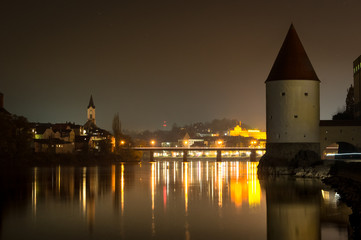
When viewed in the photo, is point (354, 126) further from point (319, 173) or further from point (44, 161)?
point (44, 161)

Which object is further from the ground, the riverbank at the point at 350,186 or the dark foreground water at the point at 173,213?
the riverbank at the point at 350,186

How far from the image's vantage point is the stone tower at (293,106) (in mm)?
43125

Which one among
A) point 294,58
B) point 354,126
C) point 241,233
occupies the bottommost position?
point 241,233

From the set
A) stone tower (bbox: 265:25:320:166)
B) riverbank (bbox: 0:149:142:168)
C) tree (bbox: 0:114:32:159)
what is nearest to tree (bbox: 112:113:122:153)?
riverbank (bbox: 0:149:142:168)

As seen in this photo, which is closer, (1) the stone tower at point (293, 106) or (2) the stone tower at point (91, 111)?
(1) the stone tower at point (293, 106)

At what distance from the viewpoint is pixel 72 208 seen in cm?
2419

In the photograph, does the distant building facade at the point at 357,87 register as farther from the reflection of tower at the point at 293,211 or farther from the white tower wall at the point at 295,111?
the reflection of tower at the point at 293,211

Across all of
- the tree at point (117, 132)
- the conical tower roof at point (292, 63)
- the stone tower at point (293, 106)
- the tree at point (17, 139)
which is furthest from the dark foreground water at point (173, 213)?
the tree at point (117, 132)

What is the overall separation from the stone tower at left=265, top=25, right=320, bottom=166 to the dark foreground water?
9.31 m

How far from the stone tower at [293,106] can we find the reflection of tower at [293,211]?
7.96 meters

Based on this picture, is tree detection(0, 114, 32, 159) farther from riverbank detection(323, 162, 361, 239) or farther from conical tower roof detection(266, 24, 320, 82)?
riverbank detection(323, 162, 361, 239)

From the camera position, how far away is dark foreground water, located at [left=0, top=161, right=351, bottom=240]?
18.4m

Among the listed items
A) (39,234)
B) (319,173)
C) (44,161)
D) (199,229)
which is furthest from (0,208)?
(44,161)

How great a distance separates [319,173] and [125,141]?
6201cm
